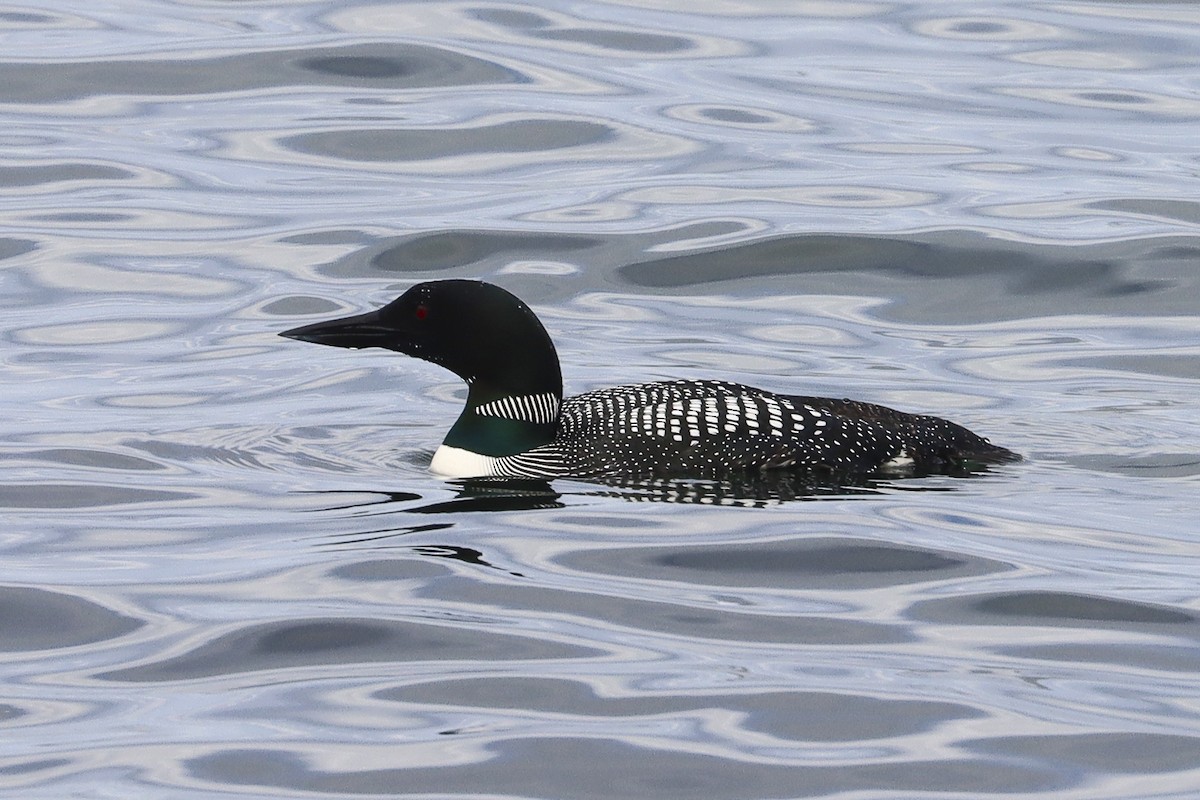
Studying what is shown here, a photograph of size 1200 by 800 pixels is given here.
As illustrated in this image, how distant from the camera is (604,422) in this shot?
7.39 meters

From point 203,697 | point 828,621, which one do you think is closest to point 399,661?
point 203,697

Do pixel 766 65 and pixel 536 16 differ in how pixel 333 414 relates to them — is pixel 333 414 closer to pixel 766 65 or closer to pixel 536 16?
pixel 766 65

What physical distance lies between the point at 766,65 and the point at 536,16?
234cm

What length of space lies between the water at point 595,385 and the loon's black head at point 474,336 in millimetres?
410

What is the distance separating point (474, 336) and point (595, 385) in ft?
5.73

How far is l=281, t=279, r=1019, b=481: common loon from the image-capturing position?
7234 mm

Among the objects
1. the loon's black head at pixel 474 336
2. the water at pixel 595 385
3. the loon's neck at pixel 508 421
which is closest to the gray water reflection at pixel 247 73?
the water at pixel 595 385

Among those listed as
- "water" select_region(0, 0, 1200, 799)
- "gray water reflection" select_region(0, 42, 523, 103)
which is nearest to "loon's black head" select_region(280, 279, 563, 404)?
"water" select_region(0, 0, 1200, 799)

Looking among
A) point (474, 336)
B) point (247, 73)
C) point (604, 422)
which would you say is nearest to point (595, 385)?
point (474, 336)

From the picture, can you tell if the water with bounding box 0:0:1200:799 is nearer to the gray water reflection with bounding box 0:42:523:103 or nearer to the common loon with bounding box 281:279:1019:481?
the gray water reflection with bounding box 0:42:523:103

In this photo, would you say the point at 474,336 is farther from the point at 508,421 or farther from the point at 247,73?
the point at 247,73

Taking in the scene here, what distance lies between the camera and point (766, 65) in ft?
57.2

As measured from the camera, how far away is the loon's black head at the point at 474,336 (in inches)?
297

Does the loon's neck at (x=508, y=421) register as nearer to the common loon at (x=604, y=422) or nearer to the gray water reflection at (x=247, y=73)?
the common loon at (x=604, y=422)
